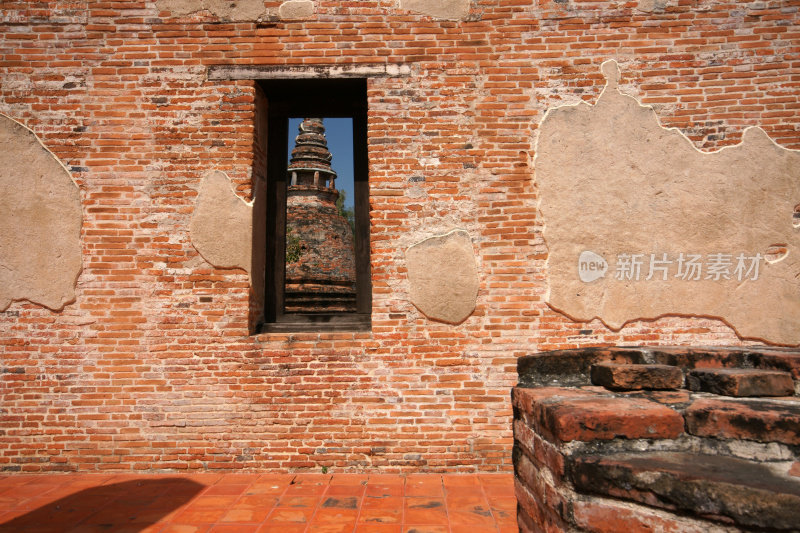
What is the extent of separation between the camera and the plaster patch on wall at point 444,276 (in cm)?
412

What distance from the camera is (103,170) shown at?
4.23 metres

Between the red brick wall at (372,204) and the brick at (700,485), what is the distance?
2.79 meters

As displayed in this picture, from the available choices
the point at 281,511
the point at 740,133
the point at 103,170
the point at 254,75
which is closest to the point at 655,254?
the point at 740,133

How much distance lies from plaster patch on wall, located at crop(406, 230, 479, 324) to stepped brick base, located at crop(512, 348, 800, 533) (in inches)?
91.0

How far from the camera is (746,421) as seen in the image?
134 cm

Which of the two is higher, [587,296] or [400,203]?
[400,203]

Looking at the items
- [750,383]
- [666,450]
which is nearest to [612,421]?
[666,450]

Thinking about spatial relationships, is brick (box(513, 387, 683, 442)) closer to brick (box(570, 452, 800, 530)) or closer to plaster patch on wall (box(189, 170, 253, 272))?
brick (box(570, 452, 800, 530))

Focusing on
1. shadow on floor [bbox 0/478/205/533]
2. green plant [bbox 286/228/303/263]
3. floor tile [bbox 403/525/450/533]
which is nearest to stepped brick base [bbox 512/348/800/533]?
floor tile [bbox 403/525/450/533]

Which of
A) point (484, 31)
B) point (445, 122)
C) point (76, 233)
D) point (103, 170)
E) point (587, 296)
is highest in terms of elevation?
point (484, 31)

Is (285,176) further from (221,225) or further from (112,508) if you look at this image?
(112,508)

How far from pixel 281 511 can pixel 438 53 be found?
391 centimetres

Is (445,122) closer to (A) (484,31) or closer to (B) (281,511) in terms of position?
(A) (484,31)

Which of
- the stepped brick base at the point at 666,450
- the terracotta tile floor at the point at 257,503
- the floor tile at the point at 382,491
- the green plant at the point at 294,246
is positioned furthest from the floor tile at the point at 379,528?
the green plant at the point at 294,246
